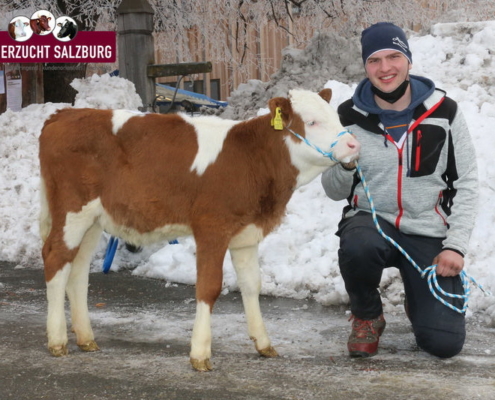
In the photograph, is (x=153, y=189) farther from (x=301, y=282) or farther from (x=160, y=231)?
(x=301, y=282)

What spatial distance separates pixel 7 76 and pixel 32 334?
6.82 m

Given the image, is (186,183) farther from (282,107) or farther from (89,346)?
(89,346)

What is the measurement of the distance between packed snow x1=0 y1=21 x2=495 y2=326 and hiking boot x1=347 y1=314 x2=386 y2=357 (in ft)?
3.30

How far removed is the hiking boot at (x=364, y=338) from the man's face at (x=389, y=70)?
1344mm

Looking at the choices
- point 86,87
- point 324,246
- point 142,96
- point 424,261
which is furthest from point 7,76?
point 424,261

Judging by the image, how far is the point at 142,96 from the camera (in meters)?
9.39

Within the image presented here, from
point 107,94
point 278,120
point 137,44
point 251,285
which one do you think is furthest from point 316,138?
point 107,94

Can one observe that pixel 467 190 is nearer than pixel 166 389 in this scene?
No

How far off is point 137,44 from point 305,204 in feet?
10.5

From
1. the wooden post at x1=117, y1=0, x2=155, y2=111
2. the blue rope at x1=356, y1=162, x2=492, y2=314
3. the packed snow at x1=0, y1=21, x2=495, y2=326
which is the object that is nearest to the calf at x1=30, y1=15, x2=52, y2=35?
the packed snow at x1=0, y1=21, x2=495, y2=326

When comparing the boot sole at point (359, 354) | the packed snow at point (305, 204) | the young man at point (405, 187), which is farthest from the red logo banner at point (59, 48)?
the boot sole at point (359, 354)

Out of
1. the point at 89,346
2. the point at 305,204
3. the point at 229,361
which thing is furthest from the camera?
the point at 305,204

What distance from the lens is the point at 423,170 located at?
459 centimetres

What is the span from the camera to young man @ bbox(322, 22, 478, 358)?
453 centimetres
